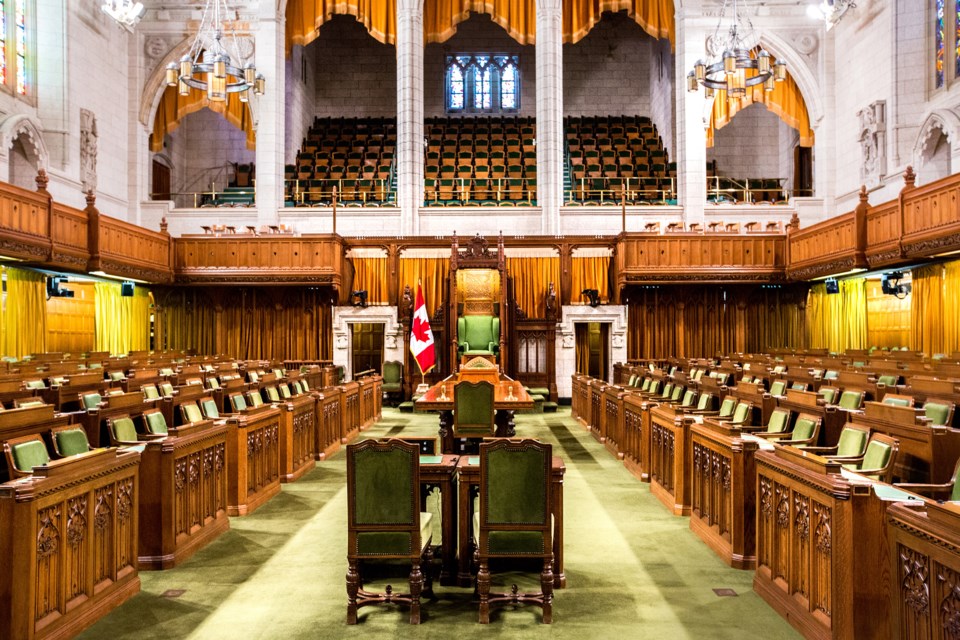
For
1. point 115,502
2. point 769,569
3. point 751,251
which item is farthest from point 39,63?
point 769,569

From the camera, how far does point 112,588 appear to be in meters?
3.75

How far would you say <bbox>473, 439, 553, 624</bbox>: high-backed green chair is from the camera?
3605 mm

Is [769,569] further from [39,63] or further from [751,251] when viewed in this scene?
[39,63]

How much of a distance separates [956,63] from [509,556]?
608 inches

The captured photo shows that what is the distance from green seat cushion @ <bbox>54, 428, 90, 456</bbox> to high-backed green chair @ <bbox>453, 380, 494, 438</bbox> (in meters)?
3.34

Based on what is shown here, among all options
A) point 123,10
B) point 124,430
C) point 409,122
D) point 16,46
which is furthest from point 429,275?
point 124,430

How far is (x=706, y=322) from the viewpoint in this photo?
612 inches

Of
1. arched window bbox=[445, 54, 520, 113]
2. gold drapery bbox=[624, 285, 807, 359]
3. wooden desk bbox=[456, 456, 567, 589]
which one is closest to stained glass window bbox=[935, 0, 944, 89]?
gold drapery bbox=[624, 285, 807, 359]

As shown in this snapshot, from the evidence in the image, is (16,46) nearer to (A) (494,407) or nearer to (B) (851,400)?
(A) (494,407)

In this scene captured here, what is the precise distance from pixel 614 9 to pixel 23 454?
19.2 m

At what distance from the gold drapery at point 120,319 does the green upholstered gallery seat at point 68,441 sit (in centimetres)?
1139

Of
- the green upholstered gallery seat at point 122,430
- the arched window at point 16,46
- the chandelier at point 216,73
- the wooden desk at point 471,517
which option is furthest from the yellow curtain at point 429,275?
the wooden desk at point 471,517

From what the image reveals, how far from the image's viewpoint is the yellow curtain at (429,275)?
1542cm

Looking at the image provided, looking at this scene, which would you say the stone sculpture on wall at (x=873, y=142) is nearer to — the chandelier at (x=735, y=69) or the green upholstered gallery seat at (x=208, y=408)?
the chandelier at (x=735, y=69)
